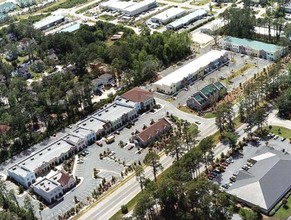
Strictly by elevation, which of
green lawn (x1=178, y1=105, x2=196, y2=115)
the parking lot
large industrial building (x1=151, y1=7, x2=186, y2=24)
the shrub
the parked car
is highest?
large industrial building (x1=151, y1=7, x2=186, y2=24)

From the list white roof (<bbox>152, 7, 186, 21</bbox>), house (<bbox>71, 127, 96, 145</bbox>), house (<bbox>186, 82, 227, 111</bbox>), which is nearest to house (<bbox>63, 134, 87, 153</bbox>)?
house (<bbox>71, 127, 96, 145</bbox>)

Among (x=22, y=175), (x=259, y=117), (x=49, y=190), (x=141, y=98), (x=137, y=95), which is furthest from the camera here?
(x=137, y=95)

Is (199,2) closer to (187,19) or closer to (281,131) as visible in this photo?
(187,19)

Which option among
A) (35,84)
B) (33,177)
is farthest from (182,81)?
(33,177)

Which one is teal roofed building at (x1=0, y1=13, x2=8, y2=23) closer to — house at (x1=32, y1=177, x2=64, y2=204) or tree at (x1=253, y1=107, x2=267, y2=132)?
house at (x1=32, y1=177, x2=64, y2=204)

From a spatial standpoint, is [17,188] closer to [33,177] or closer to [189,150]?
[33,177]

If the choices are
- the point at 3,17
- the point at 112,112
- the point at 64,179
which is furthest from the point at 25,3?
the point at 64,179

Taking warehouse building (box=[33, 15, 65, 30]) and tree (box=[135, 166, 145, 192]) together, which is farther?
warehouse building (box=[33, 15, 65, 30])
